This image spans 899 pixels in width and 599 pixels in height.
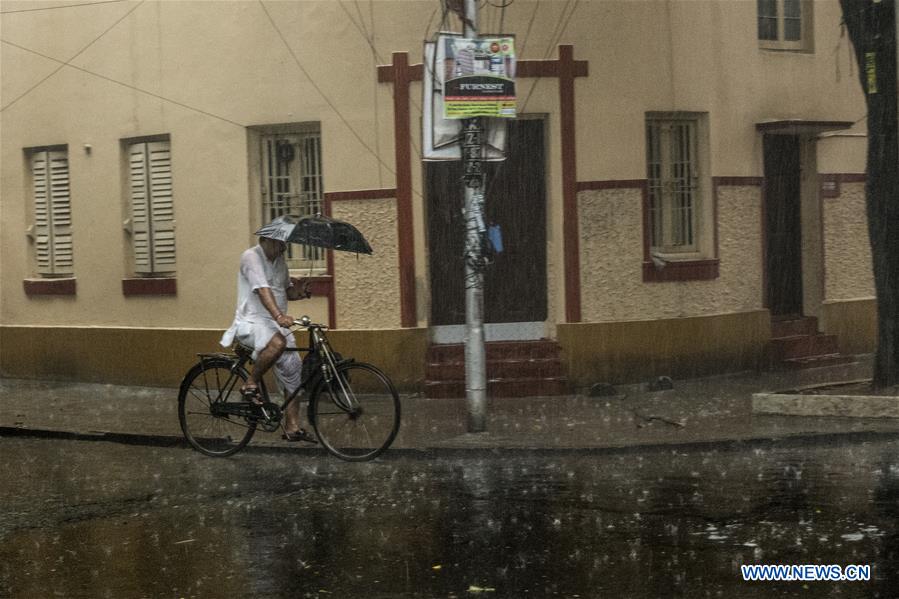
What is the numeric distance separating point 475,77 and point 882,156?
3.83 metres

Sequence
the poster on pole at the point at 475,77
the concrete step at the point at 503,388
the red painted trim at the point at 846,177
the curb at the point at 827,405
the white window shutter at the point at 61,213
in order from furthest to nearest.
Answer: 1. the red painted trim at the point at 846,177
2. the white window shutter at the point at 61,213
3. the concrete step at the point at 503,388
4. the curb at the point at 827,405
5. the poster on pole at the point at 475,77

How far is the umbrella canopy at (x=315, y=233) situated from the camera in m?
9.66

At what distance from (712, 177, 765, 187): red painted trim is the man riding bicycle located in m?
6.43

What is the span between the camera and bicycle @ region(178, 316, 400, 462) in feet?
31.3

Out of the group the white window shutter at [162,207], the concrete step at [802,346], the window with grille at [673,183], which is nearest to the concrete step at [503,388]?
the window with grille at [673,183]

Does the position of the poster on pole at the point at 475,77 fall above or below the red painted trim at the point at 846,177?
above

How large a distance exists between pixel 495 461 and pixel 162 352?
20.7ft

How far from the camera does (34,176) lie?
646 inches

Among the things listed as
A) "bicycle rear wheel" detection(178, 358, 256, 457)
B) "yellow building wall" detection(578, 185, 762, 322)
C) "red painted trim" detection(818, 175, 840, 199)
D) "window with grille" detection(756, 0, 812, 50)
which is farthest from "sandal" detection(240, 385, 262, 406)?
"red painted trim" detection(818, 175, 840, 199)

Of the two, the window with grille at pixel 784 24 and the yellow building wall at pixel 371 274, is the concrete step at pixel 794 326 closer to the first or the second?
the window with grille at pixel 784 24

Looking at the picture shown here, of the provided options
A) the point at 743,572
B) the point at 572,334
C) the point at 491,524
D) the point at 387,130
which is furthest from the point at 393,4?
the point at 743,572

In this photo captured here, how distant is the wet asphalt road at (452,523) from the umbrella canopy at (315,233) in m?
1.68

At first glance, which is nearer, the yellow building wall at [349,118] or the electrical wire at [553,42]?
the electrical wire at [553,42]

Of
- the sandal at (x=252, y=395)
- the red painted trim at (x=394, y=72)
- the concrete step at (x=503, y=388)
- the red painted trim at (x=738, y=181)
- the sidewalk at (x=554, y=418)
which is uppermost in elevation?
the red painted trim at (x=394, y=72)
